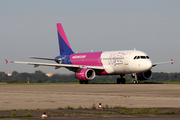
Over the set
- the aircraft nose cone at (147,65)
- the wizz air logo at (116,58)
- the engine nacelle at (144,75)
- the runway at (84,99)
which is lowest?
the runway at (84,99)

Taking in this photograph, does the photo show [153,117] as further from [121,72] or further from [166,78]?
[166,78]

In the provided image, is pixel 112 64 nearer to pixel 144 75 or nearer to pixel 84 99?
pixel 144 75

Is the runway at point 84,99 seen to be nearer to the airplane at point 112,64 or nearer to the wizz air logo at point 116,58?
the airplane at point 112,64

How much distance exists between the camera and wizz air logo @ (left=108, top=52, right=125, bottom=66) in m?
41.2

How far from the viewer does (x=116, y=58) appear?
4197 cm

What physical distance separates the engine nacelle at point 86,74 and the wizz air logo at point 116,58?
105 inches

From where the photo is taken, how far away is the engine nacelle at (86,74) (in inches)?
1634

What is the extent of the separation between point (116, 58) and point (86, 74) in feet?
14.0

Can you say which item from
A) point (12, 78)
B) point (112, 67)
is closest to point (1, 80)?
point (12, 78)

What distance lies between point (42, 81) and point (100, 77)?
843 cm

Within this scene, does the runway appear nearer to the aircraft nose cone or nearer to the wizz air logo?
the aircraft nose cone

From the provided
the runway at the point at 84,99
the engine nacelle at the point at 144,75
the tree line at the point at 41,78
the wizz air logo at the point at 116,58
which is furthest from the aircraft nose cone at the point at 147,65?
the runway at the point at 84,99

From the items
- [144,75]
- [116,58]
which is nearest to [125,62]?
[116,58]

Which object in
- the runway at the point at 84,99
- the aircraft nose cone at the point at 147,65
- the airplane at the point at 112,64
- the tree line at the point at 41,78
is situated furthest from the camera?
the tree line at the point at 41,78
